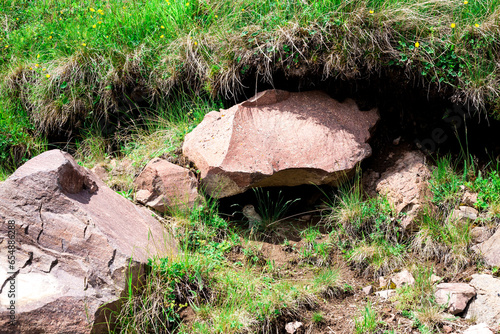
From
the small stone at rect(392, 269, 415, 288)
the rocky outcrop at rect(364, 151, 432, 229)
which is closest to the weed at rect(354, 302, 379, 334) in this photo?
the small stone at rect(392, 269, 415, 288)

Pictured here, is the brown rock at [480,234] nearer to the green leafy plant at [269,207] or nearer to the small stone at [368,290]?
the small stone at [368,290]

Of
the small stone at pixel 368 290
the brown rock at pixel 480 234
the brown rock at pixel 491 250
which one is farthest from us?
the brown rock at pixel 480 234

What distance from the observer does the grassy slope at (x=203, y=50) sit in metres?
4.12

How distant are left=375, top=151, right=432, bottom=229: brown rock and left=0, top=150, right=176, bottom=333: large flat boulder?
2.02 m

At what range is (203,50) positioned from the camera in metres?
4.82

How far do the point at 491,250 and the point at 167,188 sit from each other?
2793 mm

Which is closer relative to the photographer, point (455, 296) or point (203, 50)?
point (455, 296)

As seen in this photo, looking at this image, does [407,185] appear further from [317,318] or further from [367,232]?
[317,318]

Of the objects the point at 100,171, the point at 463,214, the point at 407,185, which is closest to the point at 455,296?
the point at 463,214

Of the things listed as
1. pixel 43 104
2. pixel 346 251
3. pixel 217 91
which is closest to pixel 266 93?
pixel 217 91

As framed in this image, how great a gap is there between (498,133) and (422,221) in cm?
124

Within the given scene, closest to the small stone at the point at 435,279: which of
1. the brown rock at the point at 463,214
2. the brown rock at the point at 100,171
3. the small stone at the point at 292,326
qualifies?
the brown rock at the point at 463,214

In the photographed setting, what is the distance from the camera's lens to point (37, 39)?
5820mm

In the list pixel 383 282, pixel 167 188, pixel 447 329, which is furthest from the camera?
pixel 167 188
